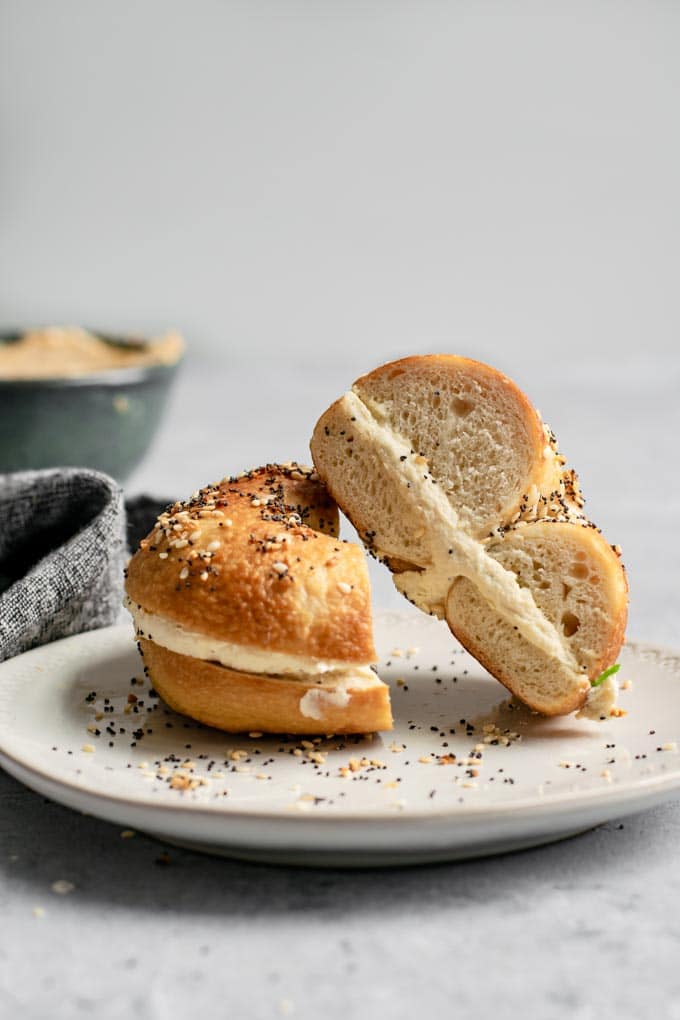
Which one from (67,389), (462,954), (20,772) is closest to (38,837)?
(20,772)

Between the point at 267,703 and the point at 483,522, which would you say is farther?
the point at 483,522

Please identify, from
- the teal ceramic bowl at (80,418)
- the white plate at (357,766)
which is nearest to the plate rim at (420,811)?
the white plate at (357,766)

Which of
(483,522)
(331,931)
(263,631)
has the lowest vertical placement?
(331,931)

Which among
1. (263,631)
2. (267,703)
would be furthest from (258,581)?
(267,703)

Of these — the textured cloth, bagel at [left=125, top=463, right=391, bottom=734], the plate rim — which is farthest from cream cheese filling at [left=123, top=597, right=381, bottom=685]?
the textured cloth

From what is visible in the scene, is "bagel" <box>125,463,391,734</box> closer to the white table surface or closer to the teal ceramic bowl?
the white table surface

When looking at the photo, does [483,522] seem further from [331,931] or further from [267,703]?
[331,931]

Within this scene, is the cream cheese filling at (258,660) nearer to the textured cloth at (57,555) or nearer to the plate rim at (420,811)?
the plate rim at (420,811)
